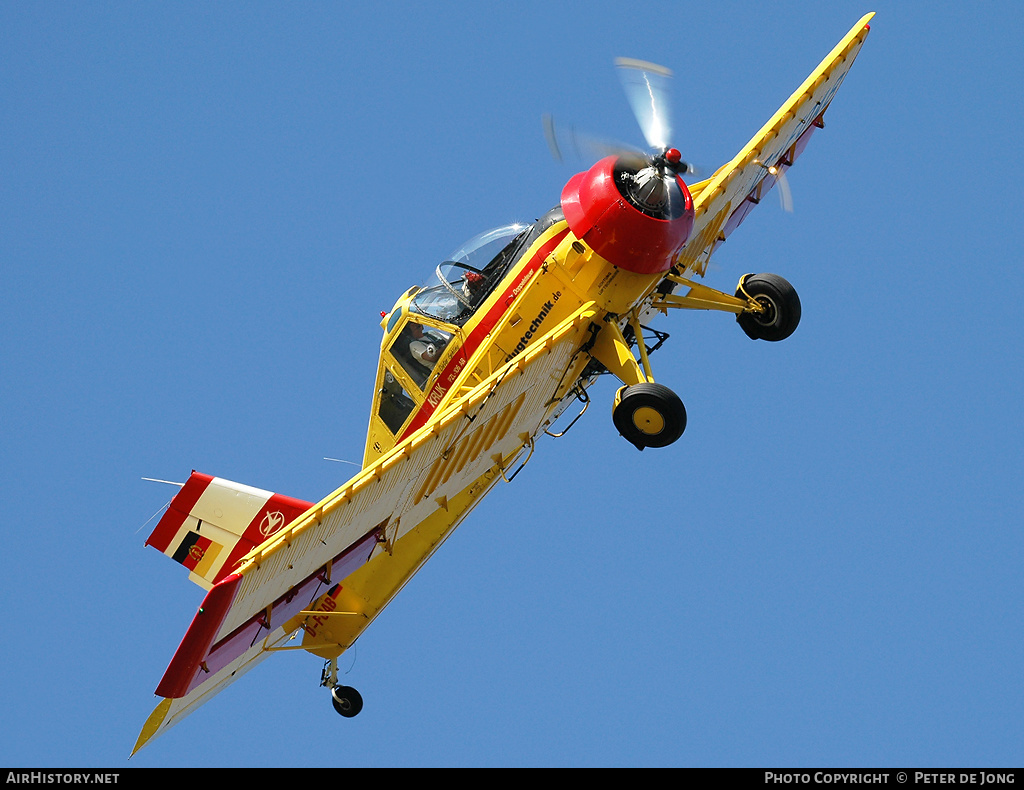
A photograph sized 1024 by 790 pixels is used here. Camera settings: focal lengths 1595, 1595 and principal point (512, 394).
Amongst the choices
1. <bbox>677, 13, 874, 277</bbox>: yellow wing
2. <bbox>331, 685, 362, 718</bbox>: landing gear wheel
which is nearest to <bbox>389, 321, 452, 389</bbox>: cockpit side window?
<bbox>677, 13, 874, 277</bbox>: yellow wing

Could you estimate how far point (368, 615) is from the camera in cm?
2278

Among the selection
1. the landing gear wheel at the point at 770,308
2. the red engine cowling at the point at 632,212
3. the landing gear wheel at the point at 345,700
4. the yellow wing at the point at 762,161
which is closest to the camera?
the red engine cowling at the point at 632,212

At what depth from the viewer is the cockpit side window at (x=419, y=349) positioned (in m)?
21.4

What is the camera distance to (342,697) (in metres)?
23.5

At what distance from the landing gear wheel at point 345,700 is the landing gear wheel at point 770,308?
783 cm

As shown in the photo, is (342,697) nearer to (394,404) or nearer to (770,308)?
(394,404)

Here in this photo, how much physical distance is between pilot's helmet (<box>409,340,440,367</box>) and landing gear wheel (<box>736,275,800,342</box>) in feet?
15.4

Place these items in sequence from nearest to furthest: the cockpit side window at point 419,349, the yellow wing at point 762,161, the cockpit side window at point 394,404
Result: the cockpit side window at point 419,349 < the cockpit side window at point 394,404 < the yellow wing at point 762,161

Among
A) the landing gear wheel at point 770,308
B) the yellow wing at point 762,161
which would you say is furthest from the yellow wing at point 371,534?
the landing gear wheel at point 770,308

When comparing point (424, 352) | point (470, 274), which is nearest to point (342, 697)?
point (424, 352)

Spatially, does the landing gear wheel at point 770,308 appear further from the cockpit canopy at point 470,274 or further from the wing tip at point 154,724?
the wing tip at point 154,724
